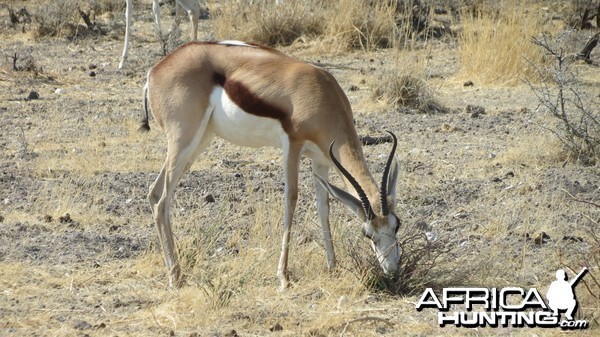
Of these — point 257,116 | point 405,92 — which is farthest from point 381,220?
point 405,92

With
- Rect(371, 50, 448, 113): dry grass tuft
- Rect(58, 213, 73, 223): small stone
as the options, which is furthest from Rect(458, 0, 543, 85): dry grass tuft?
Rect(58, 213, 73, 223): small stone

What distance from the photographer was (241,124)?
6.48 m

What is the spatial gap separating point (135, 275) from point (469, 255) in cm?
208

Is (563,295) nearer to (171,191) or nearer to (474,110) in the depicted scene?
(171,191)

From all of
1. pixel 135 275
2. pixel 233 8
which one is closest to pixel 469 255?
pixel 135 275

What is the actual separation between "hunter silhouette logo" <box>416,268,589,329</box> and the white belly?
4.24ft

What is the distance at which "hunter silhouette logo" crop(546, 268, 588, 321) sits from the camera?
18.5 feet

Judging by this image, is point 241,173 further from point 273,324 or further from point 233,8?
point 233,8

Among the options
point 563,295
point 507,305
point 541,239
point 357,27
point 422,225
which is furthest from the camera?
point 357,27

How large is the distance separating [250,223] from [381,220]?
174 centimetres

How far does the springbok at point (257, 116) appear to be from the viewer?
250 inches

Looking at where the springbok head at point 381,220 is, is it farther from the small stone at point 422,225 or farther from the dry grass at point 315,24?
the dry grass at point 315,24

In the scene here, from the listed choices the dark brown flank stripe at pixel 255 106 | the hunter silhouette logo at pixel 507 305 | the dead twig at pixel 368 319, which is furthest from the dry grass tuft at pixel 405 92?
the dead twig at pixel 368 319

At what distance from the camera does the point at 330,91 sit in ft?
21.2
